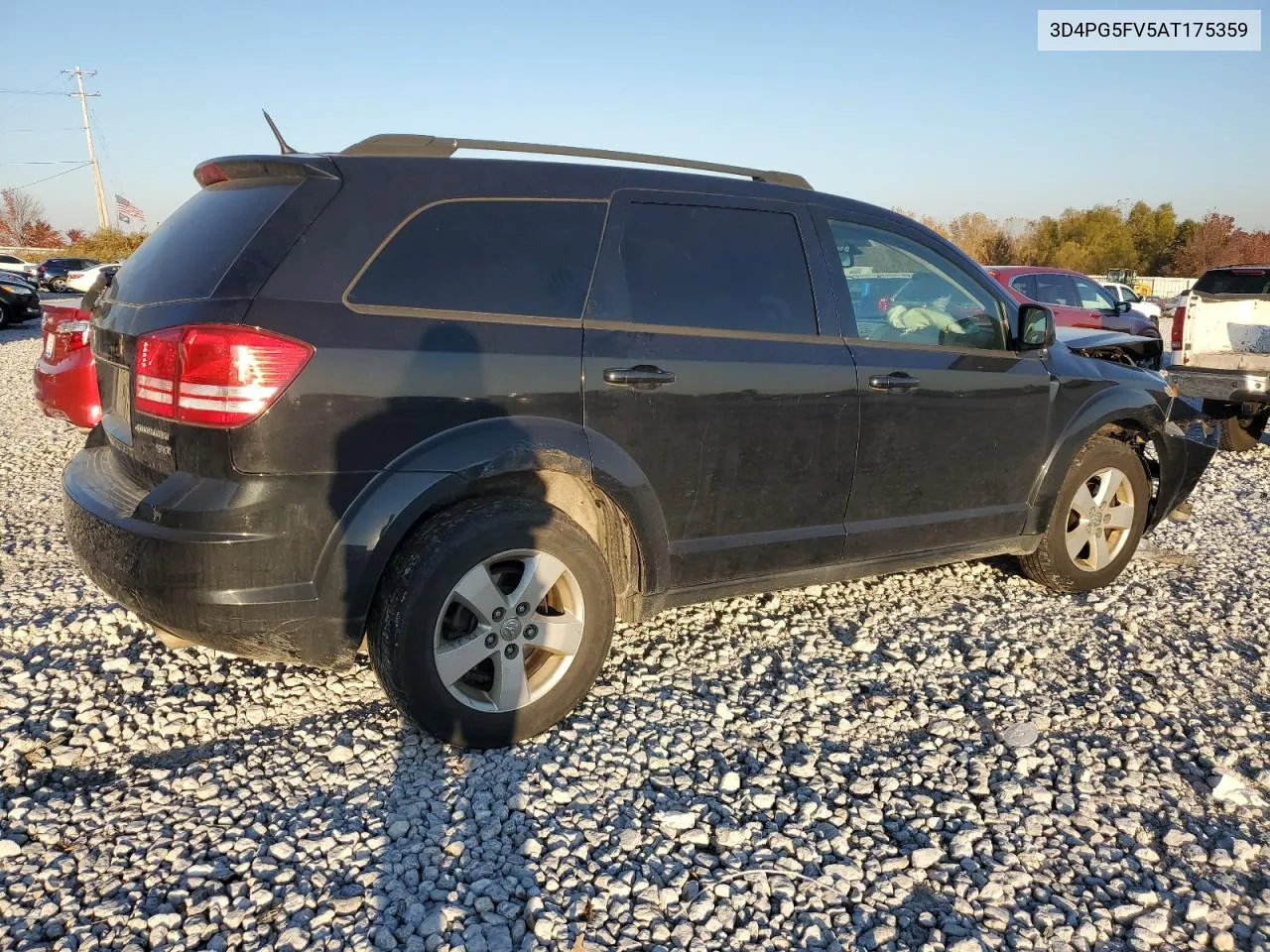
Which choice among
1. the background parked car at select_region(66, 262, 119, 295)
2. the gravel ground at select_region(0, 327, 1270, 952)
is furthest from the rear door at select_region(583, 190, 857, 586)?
the background parked car at select_region(66, 262, 119, 295)

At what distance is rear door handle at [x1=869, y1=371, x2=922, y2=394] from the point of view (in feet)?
12.4

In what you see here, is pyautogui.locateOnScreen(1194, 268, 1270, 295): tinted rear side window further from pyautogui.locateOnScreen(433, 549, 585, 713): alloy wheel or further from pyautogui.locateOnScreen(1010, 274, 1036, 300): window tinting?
pyautogui.locateOnScreen(433, 549, 585, 713): alloy wheel

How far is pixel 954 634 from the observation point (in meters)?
4.20

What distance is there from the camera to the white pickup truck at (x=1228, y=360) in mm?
8562

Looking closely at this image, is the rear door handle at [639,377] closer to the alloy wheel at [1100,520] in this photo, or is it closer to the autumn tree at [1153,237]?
the alloy wheel at [1100,520]

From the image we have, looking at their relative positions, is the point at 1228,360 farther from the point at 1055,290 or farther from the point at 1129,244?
the point at 1129,244

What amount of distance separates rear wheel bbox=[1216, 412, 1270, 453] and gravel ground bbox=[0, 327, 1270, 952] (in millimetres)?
5972

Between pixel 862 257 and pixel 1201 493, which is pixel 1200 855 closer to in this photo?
pixel 862 257

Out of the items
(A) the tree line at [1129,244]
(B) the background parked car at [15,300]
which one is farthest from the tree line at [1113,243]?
(B) the background parked car at [15,300]

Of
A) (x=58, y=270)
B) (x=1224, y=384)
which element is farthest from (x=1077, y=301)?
(x=58, y=270)

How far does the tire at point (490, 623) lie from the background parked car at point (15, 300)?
2217 centimetres

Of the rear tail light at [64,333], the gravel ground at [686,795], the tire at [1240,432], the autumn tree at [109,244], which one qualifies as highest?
the autumn tree at [109,244]

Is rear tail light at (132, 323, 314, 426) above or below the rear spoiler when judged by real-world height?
below

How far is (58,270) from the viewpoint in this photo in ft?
121
